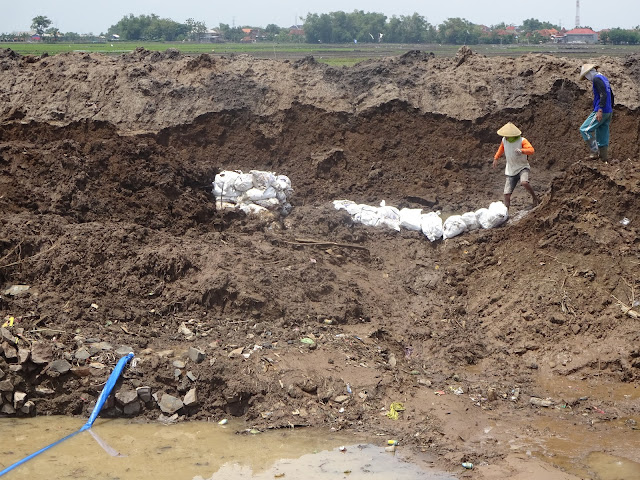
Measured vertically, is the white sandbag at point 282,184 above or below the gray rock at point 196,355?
above

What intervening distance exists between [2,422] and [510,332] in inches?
205

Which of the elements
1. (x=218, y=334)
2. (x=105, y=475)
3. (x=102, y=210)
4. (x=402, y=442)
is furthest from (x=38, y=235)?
(x=402, y=442)

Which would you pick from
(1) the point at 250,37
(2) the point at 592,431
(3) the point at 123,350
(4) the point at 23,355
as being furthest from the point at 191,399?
(1) the point at 250,37

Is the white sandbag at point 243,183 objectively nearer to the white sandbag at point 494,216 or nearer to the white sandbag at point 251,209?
the white sandbag at point 251,209

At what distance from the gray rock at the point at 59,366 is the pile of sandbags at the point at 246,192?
4.54m

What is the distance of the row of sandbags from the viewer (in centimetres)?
1135

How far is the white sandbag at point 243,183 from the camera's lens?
11.4 metres

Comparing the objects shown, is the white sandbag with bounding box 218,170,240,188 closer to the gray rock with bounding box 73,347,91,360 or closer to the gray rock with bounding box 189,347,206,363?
the gray rock with bounding box 189,347,206,363

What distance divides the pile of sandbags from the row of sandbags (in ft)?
3.57

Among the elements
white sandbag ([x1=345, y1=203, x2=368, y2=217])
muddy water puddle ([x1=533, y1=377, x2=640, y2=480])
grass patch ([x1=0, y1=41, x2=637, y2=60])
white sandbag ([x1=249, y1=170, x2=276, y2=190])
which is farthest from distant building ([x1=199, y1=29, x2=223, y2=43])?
muddy water puddle ([x1=533, y1=377, x2=640, y2=480])

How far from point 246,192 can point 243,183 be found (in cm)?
16

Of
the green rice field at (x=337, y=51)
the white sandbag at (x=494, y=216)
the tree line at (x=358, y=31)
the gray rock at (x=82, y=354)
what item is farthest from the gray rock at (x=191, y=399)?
the tree line at (x=358, y=31)

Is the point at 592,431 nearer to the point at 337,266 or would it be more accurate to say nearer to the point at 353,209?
the point at 337,266

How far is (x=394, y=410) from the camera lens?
6953mm
